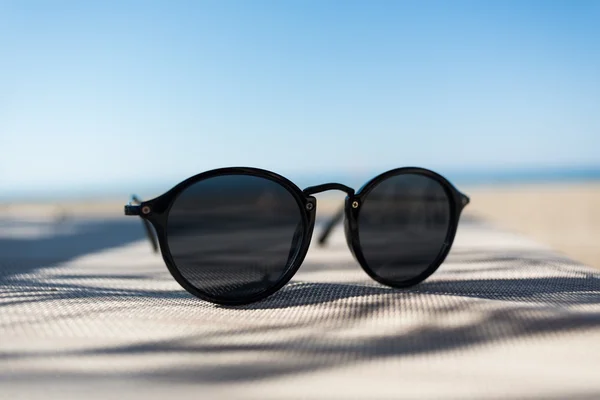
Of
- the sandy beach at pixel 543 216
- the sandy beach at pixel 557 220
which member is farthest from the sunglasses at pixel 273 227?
the sandy beach at pixel 557 220

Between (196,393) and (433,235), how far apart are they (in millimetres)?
778

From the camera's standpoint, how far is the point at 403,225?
121 cm

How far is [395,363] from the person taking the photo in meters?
0.57

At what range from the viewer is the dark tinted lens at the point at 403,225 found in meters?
1.08

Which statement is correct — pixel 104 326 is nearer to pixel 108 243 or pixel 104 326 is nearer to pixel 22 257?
pixel 22 257

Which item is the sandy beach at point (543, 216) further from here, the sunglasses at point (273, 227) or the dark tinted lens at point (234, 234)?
the dark tinted lens at point (234, 234)

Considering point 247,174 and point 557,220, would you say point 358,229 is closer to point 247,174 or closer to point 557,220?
point 247,174

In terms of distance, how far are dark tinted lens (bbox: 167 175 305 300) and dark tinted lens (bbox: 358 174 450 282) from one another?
6.5 inches

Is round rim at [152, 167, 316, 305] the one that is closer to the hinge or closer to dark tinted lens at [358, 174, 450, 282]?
the hinge

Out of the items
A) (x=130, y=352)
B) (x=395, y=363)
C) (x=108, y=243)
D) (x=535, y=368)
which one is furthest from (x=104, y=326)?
(x=108, y=243)

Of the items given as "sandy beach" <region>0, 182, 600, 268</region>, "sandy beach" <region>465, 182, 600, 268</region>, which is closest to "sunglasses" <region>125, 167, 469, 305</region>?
"sandy beach" <region>0, 182, 600, 268</region>

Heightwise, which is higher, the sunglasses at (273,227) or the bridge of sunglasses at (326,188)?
the bridge of sunglasses at (326,188)

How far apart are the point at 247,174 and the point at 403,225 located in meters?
0.41

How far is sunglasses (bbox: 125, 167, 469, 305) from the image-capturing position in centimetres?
90
